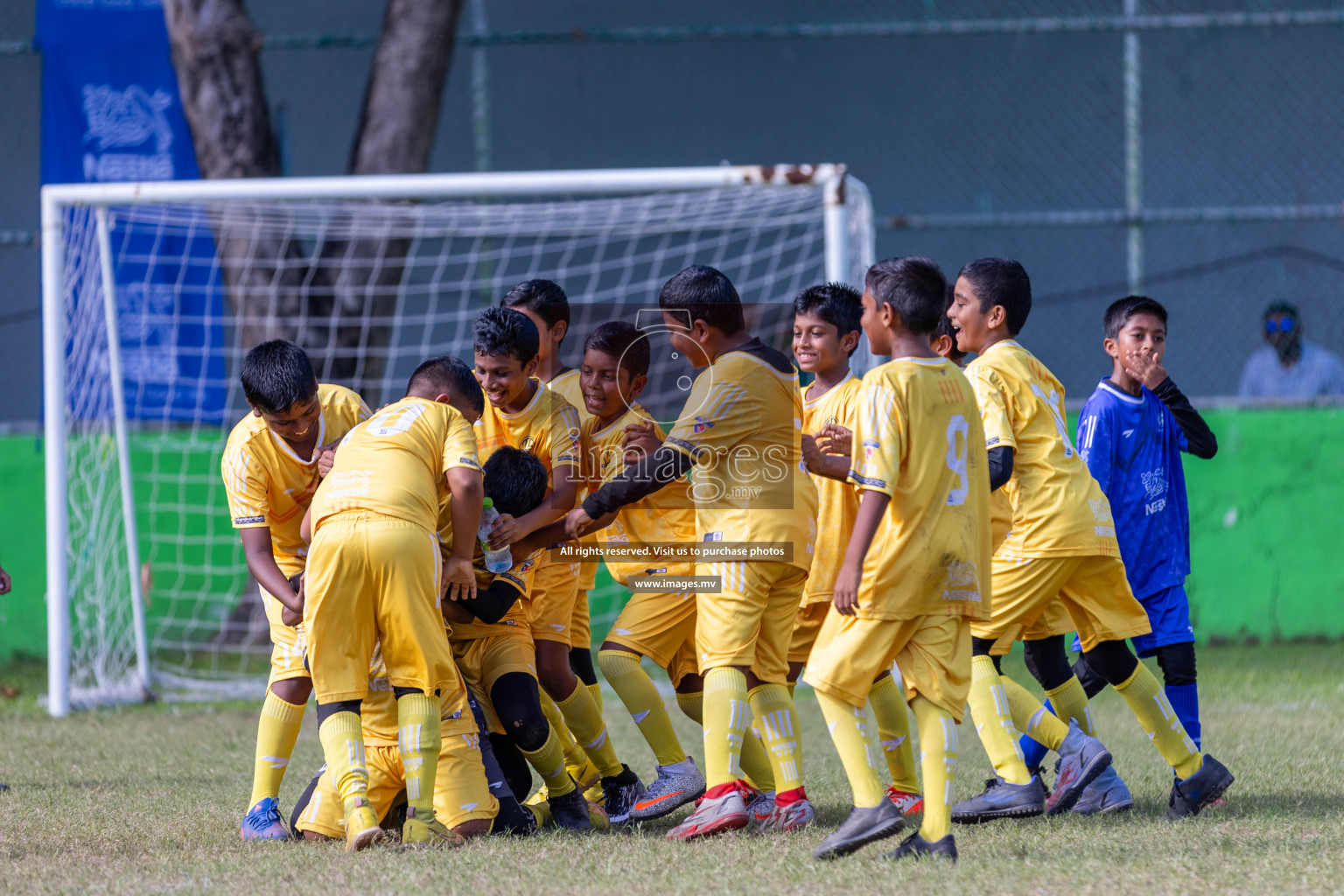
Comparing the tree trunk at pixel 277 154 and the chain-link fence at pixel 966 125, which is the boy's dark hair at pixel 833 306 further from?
the chain-link fence at pixel 966 125

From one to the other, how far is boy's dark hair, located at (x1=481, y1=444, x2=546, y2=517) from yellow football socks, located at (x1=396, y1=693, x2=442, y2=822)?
0.67m

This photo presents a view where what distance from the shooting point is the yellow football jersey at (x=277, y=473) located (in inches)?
165

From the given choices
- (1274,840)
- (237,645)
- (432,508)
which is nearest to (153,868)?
(432,508)

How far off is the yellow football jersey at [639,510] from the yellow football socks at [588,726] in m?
0.41

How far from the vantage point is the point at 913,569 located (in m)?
3.46

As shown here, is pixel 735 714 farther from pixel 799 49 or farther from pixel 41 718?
pixel 799 49

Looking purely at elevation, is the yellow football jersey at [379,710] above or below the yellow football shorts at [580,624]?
below

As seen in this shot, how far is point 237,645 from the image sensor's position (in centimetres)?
854

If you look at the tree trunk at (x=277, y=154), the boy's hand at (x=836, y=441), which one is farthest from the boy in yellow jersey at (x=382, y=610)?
the tree trunk at (x=277, y=154)

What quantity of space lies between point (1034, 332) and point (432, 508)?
6.51 m

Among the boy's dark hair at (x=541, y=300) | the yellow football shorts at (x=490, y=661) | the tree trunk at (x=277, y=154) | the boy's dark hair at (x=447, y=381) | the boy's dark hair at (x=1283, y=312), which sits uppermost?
the tree trunk at (x=277, y=154)

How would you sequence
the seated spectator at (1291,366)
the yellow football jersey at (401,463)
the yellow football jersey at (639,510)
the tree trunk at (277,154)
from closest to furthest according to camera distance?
the yellow football jersey at (401,463)
the yellow football jersey at (639,510)
the tree trunk at (277,154)
the seated spectator at (1291,366)

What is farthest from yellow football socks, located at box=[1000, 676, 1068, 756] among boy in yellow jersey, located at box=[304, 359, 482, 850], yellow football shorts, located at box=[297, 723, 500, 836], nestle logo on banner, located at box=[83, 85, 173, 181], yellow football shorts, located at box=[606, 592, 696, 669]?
nestle logo on banner, located at box=[83, 85, 173, 181]

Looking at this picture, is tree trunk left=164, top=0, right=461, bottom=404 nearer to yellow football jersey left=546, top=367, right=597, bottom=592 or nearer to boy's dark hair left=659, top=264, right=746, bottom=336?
yellow football jersey left=546, top=367, right=597, bottom=592
